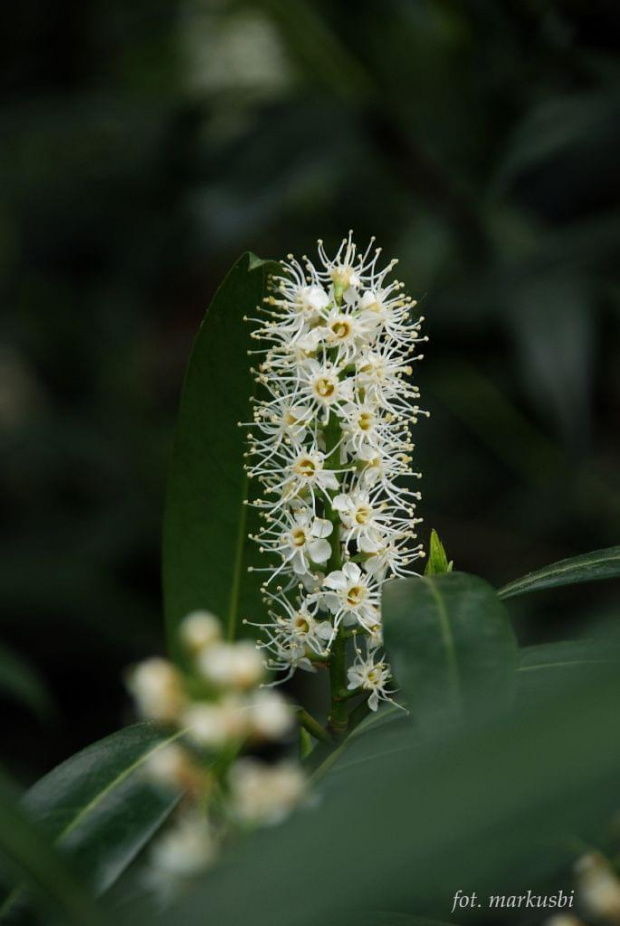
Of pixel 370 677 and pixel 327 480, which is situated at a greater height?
pixel 327 480

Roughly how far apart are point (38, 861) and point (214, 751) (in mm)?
249

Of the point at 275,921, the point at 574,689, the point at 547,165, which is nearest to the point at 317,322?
the point at 574,689

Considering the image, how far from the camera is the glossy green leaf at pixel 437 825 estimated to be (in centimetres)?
52

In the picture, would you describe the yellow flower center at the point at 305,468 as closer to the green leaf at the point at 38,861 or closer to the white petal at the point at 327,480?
the white petal at the point at 327,480

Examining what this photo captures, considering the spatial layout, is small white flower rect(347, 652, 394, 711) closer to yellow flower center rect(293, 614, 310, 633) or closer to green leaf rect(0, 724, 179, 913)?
yellow flower center rect(293, 614, 310, 633)

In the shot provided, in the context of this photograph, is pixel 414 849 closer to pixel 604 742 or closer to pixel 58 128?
pixel 604 742

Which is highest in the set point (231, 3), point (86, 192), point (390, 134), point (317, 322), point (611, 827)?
point (231, 3)

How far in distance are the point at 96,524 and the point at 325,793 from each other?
106 inches

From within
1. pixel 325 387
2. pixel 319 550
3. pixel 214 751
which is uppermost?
pixel 325 387

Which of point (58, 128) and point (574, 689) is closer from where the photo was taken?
point (574, 689)

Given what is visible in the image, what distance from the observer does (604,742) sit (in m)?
0.56

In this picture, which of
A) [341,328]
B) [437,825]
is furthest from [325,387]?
[437,825]

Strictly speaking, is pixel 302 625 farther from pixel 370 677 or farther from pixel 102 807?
pixel 102 807

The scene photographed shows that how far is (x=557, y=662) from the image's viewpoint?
105cm
